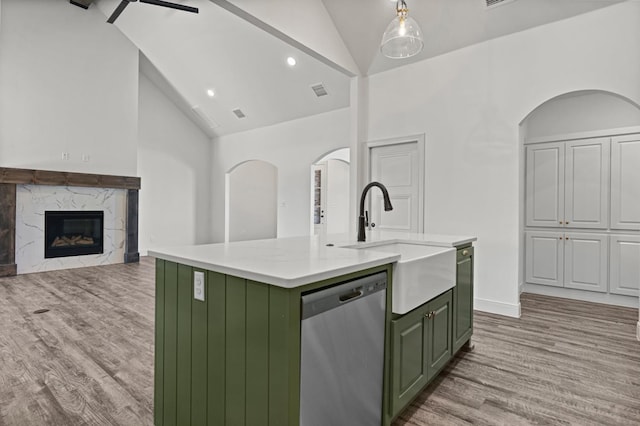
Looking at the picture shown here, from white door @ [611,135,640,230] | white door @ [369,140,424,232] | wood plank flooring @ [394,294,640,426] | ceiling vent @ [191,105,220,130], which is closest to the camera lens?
wood plank flooring @ [394,294,640,426]

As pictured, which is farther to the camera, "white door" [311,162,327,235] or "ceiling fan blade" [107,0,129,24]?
"white door" [311,162,327,235]

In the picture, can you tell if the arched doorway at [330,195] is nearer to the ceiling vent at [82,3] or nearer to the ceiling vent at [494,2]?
the ceiling vent at [82,3]

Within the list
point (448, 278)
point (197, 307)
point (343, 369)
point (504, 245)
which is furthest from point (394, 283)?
point (504, 245)

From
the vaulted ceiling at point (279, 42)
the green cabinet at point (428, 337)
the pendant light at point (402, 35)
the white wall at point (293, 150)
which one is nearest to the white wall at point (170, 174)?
the vaulted ceiling at point (279, 42)

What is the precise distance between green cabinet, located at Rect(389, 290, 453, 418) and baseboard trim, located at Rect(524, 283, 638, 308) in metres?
3.05

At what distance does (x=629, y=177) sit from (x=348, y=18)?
3691 mm

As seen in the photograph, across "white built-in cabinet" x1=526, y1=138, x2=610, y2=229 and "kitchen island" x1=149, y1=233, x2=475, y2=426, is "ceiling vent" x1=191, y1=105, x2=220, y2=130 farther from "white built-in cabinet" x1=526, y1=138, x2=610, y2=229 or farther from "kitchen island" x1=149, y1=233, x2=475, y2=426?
"kitchen island" x1=149, y1=233, x2=475, y2=426

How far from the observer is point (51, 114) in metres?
5.86

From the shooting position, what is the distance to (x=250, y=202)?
1012 centimetres

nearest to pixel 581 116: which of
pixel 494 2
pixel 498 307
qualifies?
pixel 494 2

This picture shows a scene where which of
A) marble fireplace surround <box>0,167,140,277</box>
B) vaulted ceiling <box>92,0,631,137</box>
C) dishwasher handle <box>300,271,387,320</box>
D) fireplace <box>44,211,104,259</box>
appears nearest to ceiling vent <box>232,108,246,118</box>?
vaulted ceiling <box>92,0,631,137</box>

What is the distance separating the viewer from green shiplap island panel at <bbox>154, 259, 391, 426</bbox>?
1188 mm

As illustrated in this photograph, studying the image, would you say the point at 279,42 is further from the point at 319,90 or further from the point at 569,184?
the point at 569,184

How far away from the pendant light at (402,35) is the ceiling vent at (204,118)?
6.39 m
